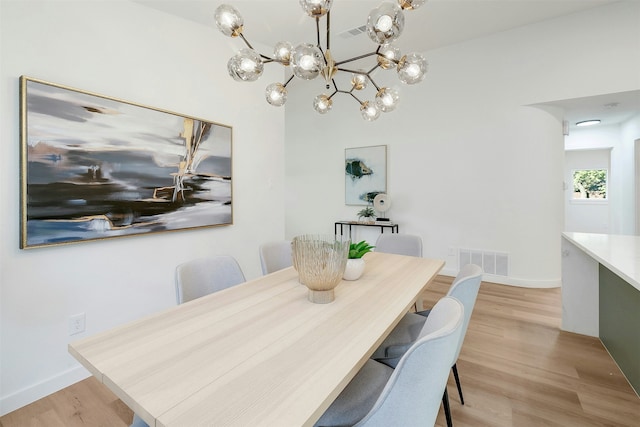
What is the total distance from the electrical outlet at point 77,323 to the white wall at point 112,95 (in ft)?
0.09

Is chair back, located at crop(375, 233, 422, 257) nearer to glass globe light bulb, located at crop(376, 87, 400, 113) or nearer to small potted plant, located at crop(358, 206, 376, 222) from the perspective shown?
glass globe light bulb, located at crop(376, 87, 400, 113)

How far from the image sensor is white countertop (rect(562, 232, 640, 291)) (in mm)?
1403

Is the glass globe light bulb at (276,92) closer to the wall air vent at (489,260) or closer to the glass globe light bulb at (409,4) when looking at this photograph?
the glass globe light bulb at (409,4)

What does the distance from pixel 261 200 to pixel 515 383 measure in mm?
2601

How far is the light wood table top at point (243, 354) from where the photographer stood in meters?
0.69

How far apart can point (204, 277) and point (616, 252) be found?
8.04ft

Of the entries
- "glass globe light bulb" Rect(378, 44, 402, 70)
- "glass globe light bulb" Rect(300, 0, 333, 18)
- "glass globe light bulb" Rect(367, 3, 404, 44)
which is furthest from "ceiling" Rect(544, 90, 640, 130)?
"glass globe light bulb" Rect(300, 0, 333, 18)

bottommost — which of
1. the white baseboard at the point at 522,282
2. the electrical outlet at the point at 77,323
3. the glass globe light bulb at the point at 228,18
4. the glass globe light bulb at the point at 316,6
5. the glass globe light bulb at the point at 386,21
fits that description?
the white baseboard at the point at 522,282

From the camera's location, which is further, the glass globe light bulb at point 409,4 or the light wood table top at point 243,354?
the glass globe light bulb at point 409,4

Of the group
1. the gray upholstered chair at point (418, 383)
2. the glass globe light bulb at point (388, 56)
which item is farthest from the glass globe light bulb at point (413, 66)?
the gray upholstered chair at point (418, 383)

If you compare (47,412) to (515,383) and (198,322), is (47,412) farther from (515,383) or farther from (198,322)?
(515,383)

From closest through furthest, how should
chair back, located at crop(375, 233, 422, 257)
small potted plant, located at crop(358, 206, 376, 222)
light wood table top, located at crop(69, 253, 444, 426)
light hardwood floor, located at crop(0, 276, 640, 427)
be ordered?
light wood table top, located at crop(69, 253, 444, 426) < light hardwood floor, located at crop(0, 276, 640, 427) < chair back, located at crop(375, 233, 422, 257) < small potted plant, located at crop(358, 206, 376, 222)

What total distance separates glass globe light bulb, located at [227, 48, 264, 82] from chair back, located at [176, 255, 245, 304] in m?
1.05

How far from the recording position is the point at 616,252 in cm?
184
